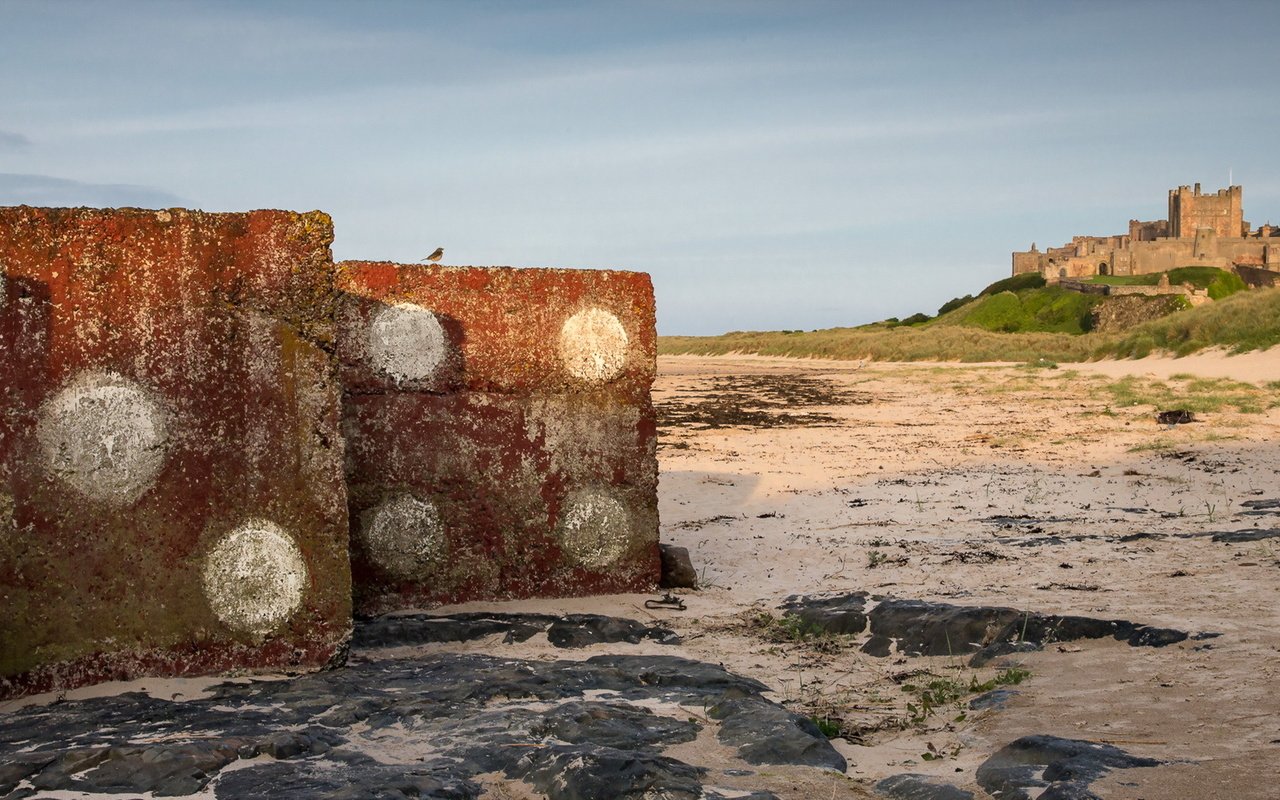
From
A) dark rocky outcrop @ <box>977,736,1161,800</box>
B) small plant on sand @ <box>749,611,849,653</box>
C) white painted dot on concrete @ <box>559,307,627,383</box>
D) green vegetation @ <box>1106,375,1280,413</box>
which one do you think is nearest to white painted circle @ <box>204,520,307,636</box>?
white painted dot on concrete @ <box>559,307,627,383</box>

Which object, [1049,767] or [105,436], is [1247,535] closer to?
[1049,767]

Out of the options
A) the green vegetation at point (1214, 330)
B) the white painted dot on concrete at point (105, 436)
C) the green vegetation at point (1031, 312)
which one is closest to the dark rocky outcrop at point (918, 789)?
the white painted dot on concrete at point (105, 436)

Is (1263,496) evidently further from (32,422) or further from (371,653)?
(32,422)

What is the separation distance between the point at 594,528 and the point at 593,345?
951mm

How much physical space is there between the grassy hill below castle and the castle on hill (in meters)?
5.11

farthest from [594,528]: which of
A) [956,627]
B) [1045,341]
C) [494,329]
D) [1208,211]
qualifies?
[1208,211]

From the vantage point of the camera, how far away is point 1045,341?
40094 millimetres

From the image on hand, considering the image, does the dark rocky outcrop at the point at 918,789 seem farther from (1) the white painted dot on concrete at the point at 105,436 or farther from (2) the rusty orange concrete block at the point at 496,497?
(2) the rusty orange concrete block at the point at 496,497

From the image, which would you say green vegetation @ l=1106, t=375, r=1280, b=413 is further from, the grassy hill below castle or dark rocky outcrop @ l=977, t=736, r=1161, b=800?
dark rocky outcrop @ l=977, t=736, r=1161, b=800

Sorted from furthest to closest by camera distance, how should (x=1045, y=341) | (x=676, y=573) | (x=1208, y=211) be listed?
1. (x=1208, y=211)
2. (x=1045, y=341)
3. (x=676, y=573)

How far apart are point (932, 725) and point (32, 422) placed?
327 centimetres

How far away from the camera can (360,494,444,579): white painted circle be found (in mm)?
5680

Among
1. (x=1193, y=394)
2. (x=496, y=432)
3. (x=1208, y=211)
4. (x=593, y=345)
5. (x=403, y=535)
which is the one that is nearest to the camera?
(x=403, y=535)

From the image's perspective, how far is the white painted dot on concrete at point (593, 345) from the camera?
6000mm
